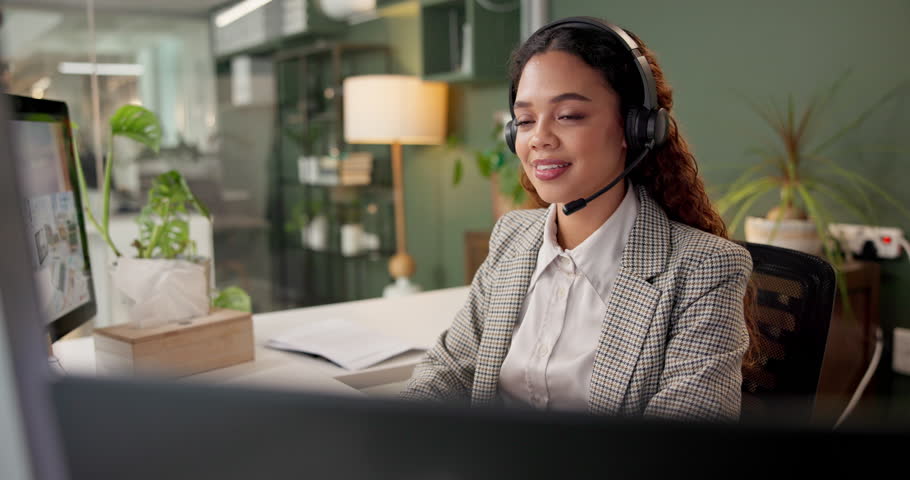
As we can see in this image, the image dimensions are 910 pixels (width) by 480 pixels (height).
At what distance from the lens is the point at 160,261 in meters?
1.21

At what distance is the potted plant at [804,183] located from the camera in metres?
2.16

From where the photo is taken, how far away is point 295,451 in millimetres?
283

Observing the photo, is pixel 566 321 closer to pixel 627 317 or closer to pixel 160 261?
pixel 627 317

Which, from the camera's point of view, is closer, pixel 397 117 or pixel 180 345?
pixel 180 345

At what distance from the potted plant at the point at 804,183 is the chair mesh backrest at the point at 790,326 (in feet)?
3.20

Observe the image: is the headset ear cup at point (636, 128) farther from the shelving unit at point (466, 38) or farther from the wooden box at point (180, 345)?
the shelving unit at point (466, 38)

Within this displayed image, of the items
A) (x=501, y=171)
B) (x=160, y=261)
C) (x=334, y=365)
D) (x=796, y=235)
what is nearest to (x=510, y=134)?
(x=334, y=365)

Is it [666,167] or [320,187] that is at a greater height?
[666,167]

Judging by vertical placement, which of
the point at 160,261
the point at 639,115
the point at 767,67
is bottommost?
the point at 160,261

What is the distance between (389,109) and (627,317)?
9.26ft

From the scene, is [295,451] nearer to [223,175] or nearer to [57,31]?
[57,31]

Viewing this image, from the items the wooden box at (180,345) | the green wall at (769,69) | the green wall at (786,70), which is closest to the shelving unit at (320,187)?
the green wall at (769,69)

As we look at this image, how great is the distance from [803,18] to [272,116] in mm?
2311

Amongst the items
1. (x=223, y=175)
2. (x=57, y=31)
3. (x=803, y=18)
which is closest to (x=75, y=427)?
(x=803, y=18)
